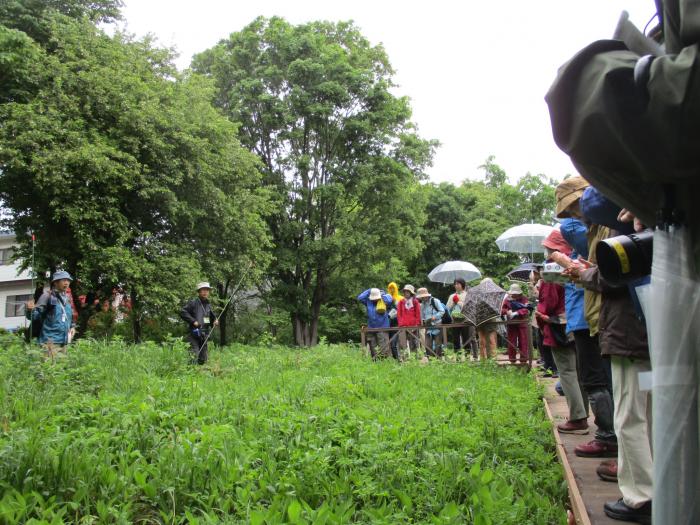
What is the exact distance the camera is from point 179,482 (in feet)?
10.7

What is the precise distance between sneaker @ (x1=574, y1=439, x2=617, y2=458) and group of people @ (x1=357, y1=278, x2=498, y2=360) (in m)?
6.90

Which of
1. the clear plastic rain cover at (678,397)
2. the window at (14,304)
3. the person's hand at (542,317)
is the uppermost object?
the window at (14,304)

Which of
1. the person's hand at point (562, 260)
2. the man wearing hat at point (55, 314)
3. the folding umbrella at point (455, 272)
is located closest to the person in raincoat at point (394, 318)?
the folding umbrella at point (455, 272)

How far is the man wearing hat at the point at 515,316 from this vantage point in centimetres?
980

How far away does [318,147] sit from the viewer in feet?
80.9

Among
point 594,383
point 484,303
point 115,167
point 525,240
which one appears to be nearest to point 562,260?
point 594,383

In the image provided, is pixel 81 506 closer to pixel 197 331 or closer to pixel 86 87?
pixel 197 331

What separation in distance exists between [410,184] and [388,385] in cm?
1897

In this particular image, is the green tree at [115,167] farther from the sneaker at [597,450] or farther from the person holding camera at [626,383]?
the person holding camera at [626,383]

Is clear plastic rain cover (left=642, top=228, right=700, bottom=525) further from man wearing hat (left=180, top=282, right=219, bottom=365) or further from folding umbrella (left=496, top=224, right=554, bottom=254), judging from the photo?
folding umbrella (left=496, top=224, right=554, bottom=254)

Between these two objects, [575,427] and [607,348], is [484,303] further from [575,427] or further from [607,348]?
[607,348]

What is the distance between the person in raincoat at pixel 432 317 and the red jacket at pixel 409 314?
24cm

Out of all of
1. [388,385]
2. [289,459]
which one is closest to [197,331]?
[388,385]

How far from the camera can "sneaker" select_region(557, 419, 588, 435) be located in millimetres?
4734
